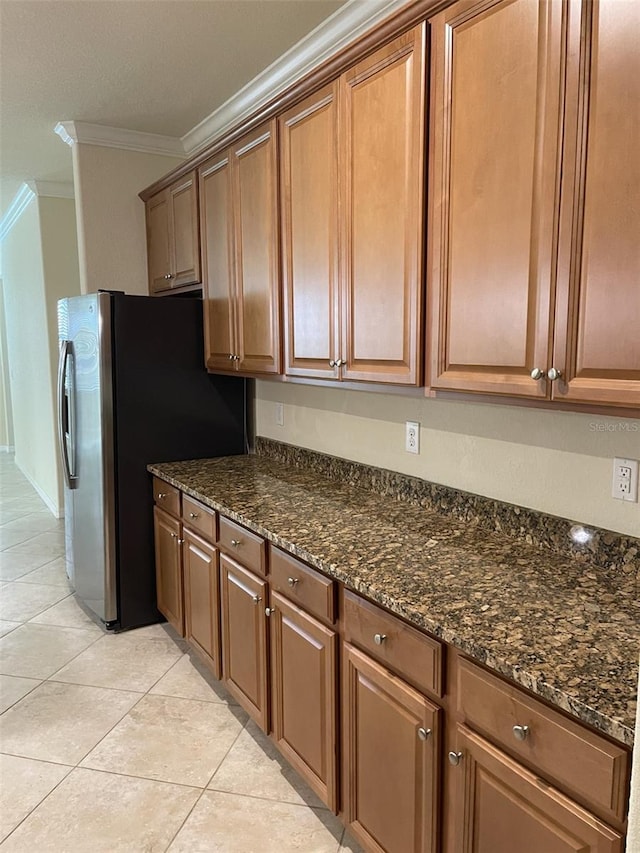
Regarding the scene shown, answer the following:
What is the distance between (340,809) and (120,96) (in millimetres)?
3335

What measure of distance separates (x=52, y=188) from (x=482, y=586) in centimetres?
485

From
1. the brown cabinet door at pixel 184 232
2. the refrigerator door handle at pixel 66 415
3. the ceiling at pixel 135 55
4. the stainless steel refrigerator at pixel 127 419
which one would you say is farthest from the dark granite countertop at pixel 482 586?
the ceiling at pixel 135 55

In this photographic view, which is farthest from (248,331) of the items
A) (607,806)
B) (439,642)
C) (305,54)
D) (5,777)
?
(607,806)

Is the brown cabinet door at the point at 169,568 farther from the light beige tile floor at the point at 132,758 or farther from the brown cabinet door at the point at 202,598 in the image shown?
the light beige tile floor at the point at 132,758

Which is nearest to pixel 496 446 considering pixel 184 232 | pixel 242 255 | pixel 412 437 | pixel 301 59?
pixel 412 437

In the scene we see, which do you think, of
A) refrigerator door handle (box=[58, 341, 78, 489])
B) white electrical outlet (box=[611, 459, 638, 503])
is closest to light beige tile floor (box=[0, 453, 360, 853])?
refrigerator door handle (box=[58, 341, 78, 489])

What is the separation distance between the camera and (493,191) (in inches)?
60.4

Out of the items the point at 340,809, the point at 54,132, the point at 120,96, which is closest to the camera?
the point at 340,809

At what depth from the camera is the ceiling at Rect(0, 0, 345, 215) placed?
8.02 feet

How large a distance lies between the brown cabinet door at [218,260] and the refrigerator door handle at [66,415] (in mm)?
820

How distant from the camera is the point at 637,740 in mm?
931

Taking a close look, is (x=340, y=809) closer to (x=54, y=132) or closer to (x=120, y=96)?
(x=120, y=96)

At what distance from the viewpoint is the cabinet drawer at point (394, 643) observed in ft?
4.63

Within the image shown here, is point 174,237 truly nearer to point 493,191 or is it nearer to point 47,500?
point 493,191
